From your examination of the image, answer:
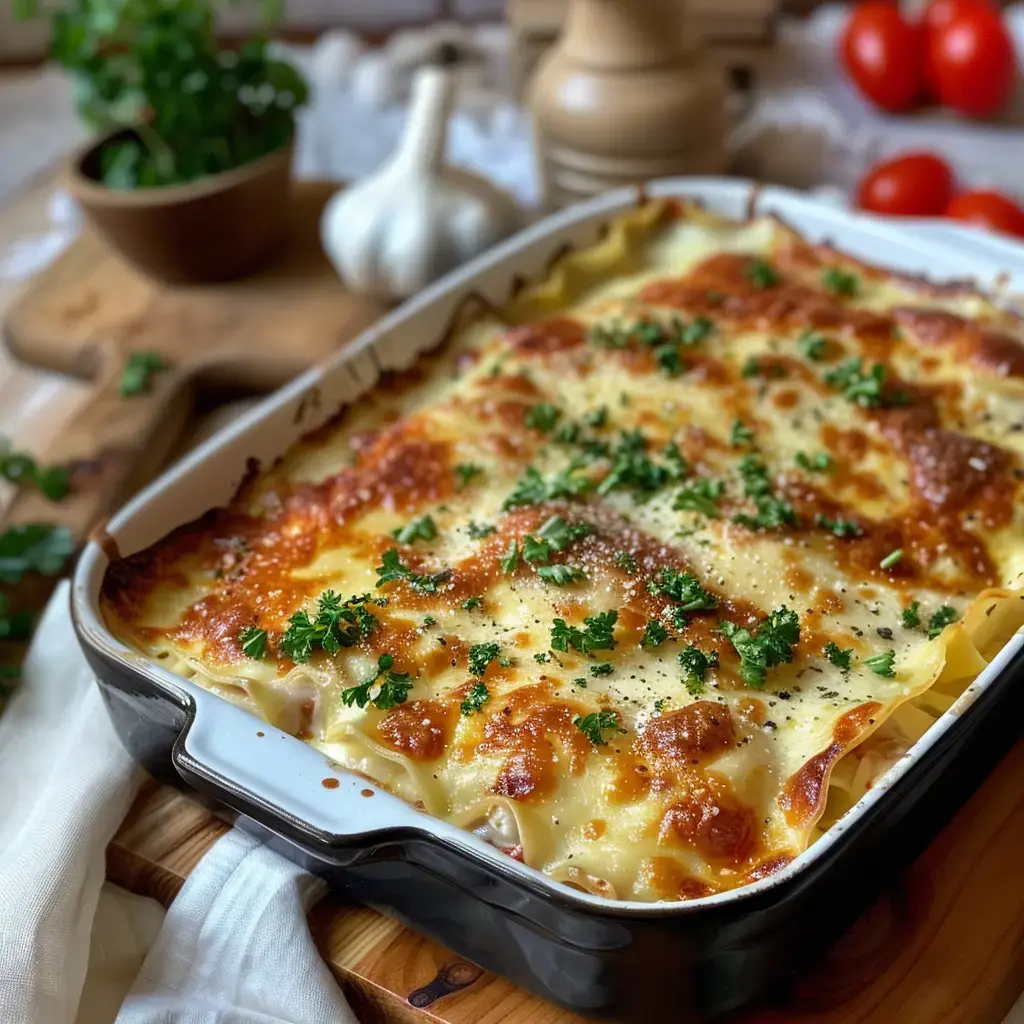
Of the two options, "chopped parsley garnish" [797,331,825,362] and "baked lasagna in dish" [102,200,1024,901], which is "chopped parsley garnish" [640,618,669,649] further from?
"chopped parsley garnish" [797,331,825,362]

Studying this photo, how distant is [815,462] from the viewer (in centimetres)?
191

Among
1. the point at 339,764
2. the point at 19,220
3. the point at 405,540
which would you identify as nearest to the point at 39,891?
the point at 339,764

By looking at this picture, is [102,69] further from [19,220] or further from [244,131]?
[19,220]

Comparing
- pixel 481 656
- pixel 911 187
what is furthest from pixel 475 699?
pixel 911 187

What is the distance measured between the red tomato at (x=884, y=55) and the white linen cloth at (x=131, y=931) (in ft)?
8.39

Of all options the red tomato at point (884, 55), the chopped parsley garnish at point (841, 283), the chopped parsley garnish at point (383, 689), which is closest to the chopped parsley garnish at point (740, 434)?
the chopped parsley garnish at point (841, 283)

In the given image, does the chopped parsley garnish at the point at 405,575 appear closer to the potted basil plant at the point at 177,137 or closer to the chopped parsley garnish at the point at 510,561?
the chopped parsley garnish at the point at 510,561

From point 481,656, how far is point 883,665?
0.49m

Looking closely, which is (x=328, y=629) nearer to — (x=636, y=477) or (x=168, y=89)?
(x=636, y=477)

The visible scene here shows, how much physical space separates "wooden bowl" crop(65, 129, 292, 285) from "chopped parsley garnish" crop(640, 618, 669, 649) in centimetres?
154

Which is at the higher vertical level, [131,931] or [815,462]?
[815,462]

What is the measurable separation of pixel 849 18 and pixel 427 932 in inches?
112

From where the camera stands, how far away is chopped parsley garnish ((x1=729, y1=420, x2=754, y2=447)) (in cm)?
195

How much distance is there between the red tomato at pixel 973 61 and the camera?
3.11m
